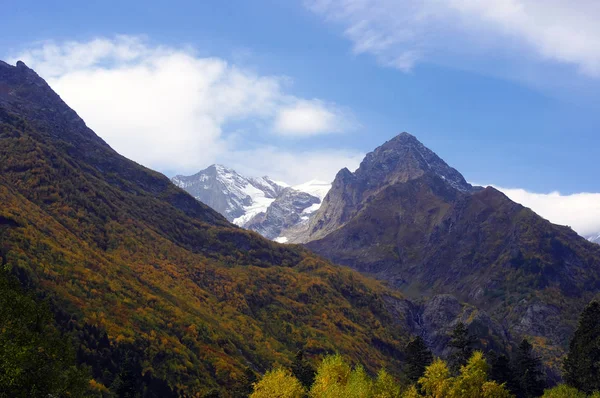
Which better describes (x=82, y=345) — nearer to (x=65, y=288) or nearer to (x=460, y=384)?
(x=65, y=288)

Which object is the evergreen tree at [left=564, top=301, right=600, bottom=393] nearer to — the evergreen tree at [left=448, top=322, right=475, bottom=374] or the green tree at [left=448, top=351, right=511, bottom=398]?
the evergreen tree at [left=448, top=322, right=475, bottom=374]

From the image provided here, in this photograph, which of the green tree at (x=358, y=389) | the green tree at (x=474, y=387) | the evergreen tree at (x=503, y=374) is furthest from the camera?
the evergreen tree at (x=503, y=374)

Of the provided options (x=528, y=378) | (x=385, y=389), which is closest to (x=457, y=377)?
(x=385, y=389)

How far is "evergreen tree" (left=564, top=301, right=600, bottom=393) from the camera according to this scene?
87.0m

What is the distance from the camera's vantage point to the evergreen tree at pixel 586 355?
8700cm

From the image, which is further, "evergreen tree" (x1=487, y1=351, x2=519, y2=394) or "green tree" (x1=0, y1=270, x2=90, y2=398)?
"evergreen tree" (x1=487, y1=351, x2=519, y2=394)

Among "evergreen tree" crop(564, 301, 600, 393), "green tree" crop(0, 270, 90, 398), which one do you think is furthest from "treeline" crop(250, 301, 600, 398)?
"green tree" crop(0, 270, 90, 398)

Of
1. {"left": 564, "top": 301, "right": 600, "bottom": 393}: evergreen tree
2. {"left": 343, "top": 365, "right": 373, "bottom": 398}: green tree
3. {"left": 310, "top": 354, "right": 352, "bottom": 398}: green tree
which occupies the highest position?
{"left": 564, "top": 301, "right": 600, "bottom": 393}: evergreen tree

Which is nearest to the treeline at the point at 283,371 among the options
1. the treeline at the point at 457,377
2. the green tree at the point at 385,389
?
the green tree at the point at 385,389

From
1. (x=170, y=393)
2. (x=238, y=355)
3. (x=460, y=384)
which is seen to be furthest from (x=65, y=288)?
(x=460, y=384)

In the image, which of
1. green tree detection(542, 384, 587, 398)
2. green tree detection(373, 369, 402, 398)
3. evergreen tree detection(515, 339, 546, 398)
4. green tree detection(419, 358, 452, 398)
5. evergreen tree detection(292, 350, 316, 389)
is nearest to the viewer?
green tree detection(373, 369, 402, 398)

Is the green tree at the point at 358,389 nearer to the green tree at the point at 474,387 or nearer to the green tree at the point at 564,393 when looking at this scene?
the green tree at the point at 474,387

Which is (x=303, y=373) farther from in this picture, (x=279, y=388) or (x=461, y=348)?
(x=461, y=348)

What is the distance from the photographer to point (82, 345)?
11719 cm
